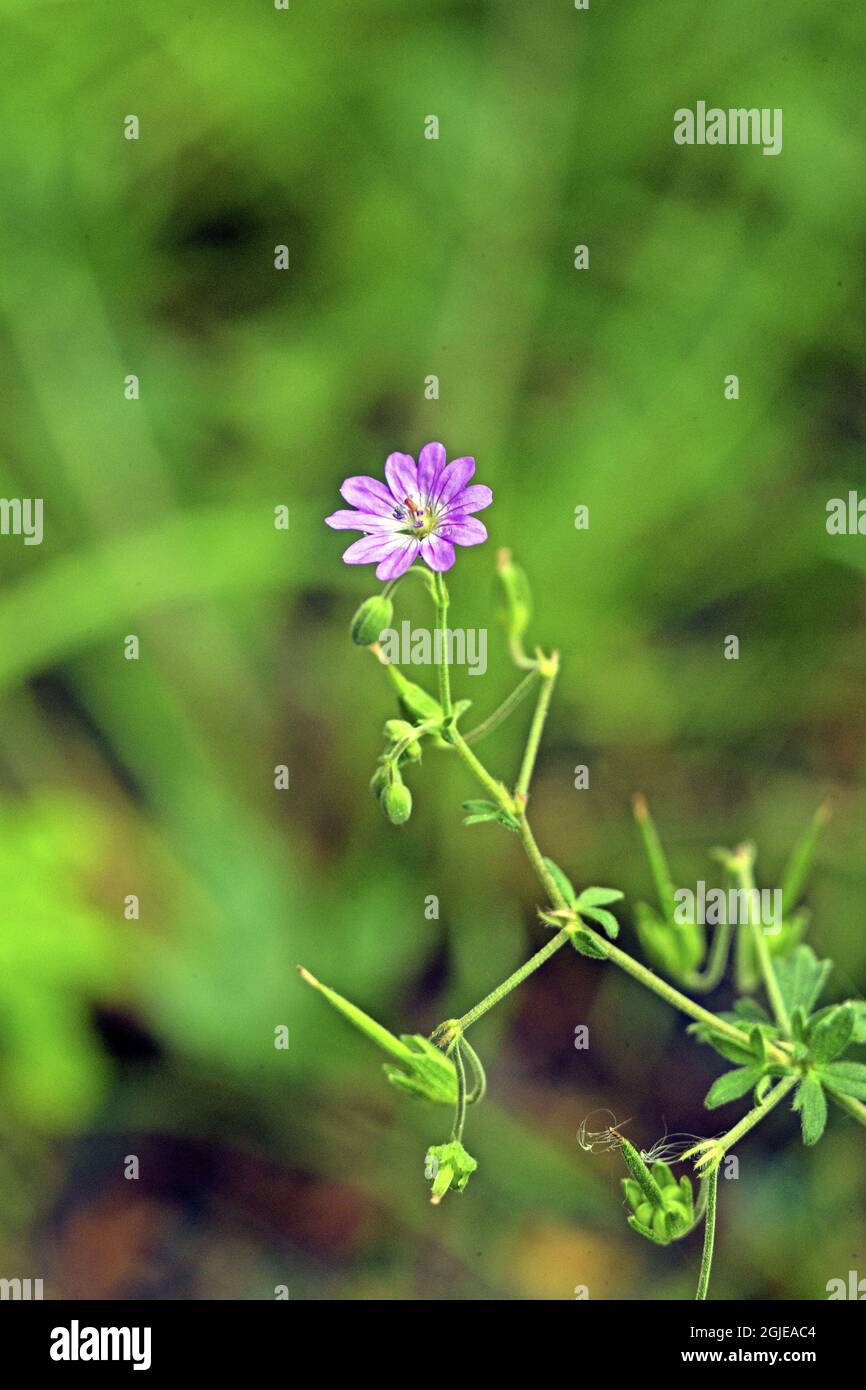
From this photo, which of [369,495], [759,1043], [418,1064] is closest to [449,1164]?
[418,1064]

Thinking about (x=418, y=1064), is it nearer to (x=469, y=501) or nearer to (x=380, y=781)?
(x=380, y=781)

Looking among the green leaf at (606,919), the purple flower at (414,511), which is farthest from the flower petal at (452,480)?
the green leaf at (606,919)

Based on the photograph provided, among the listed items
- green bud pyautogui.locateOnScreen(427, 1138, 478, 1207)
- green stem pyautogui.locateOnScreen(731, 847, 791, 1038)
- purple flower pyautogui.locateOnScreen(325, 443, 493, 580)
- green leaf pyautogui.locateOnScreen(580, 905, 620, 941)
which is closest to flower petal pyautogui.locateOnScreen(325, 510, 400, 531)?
purple flower pyautogui.locateOnScreen(325, 443, 493, 580)

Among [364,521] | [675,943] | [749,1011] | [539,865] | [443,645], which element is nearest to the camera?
[443,645]

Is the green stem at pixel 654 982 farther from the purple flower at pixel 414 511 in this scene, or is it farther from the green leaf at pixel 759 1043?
the purple flower at pixel 414 511
